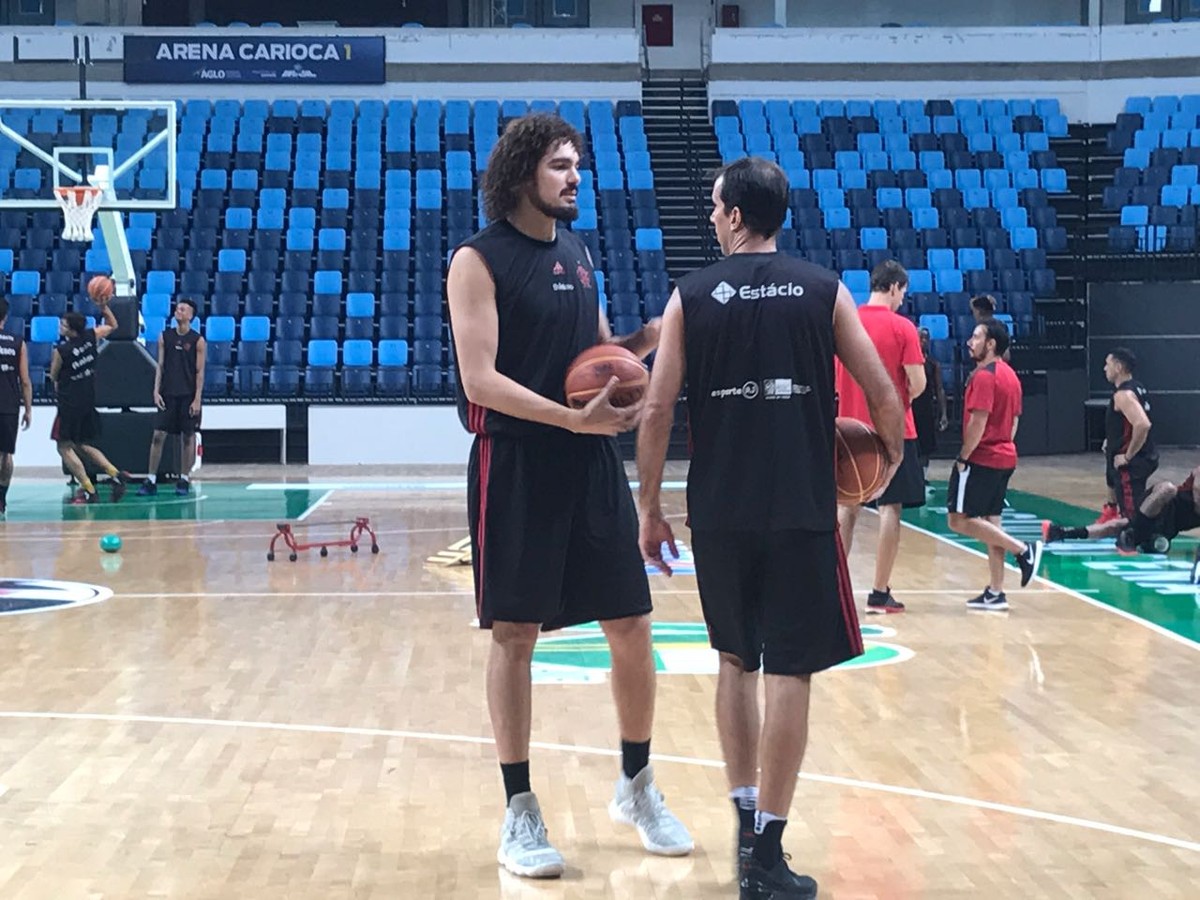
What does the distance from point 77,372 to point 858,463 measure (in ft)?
37.5

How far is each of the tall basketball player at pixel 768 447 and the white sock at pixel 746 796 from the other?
5cm

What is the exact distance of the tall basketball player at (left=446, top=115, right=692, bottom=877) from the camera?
4.09 m

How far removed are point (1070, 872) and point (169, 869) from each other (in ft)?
6.98

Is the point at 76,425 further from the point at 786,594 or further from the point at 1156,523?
the point at 786,594

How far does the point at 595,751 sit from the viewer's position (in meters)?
5.29

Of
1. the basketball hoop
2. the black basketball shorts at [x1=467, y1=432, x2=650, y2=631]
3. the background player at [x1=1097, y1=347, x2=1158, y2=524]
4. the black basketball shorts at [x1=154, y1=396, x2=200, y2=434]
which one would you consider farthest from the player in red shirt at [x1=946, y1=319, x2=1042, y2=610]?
the basketball hoop

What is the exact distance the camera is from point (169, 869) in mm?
3984

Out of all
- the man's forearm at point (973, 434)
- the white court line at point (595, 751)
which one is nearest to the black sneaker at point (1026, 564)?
the man's forearm at point (973, 434)

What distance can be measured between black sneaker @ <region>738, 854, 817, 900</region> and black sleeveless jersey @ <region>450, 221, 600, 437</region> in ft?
3.85

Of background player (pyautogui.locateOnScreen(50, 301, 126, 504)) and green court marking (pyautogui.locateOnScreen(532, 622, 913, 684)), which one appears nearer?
green court marking (pyautogui.locateOnScreen(532, 622, 913, 684))

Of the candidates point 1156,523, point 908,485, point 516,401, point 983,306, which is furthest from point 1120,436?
point 516,401

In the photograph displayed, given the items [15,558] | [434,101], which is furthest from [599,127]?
[15,558]

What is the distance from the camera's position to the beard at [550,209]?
414cm

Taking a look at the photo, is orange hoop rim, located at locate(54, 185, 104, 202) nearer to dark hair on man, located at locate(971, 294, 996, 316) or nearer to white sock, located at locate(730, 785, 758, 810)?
dark hair on man, located at locate(971, 294, 996, 316)
